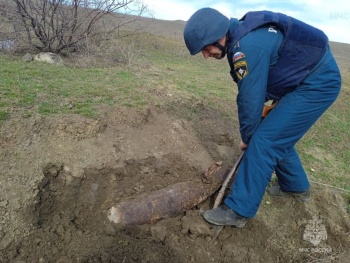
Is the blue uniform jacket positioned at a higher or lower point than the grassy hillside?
higher

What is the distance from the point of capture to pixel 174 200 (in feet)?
10.2

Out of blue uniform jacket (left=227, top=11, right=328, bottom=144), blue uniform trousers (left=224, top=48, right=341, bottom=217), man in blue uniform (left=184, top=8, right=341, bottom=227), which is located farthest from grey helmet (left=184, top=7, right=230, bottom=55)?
blue uniform trousers (left=224, top=48, right=341, bottom=217)

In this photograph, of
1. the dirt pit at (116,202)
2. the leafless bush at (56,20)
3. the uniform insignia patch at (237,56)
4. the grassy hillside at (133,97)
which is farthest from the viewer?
the leafless bush at (56,20)

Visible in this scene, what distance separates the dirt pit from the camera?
2.67 meters

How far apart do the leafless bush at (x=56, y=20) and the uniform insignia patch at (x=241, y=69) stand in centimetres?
590

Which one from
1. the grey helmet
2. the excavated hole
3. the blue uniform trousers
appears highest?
the grey helmet

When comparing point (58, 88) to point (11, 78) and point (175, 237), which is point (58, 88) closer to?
point (11, 78)

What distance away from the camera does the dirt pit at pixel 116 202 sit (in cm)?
267

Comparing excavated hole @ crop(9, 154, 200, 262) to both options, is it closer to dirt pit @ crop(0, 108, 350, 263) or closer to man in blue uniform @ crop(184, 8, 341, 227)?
dirt pit @ crop(0, 108, 350, 263)

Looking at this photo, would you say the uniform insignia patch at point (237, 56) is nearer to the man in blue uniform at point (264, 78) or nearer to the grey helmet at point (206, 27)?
the man in blue uniform at point (264, 78)

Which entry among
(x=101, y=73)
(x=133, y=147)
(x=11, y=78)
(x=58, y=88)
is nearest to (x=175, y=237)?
(x=133, y=147)

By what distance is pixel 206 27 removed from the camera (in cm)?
260

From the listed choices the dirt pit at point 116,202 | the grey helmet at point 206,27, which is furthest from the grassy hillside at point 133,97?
the grey helmet at point 206,27

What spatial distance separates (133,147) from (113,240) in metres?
1.21
